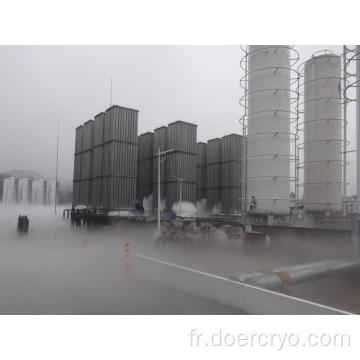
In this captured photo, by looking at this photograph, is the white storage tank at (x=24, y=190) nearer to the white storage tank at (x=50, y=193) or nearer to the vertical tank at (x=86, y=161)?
the white storage tank at (x=50, y=193)

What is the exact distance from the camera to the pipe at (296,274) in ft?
23.9

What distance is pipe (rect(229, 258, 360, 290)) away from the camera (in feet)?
23.9

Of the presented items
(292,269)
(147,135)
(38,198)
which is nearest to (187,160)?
(147,135)

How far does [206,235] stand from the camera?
59.5 ft

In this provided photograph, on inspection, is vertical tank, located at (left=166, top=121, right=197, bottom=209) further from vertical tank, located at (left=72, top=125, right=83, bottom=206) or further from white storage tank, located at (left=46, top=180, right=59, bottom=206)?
white storage tank, located at (left=46, top=180, right=59, bottom=206)

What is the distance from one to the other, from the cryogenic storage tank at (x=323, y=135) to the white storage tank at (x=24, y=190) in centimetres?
5530

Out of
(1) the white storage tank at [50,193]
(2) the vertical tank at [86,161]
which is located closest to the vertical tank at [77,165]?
(2) the vertical tank at [86,161]

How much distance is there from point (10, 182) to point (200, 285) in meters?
62.5

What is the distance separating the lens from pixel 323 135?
71.6ft

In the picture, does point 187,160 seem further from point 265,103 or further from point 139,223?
point 265,103

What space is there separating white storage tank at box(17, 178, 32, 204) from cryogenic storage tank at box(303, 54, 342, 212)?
181 feet

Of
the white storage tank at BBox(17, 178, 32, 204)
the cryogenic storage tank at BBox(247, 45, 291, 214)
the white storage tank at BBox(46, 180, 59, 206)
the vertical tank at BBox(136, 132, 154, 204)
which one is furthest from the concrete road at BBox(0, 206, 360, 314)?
the white storage tank at BBox(46, 180, 59, 206)

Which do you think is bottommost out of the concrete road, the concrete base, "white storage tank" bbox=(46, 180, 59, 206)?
the concrete road

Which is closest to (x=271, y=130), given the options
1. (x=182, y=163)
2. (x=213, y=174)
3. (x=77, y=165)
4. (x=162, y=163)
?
(x=182, y=163)
